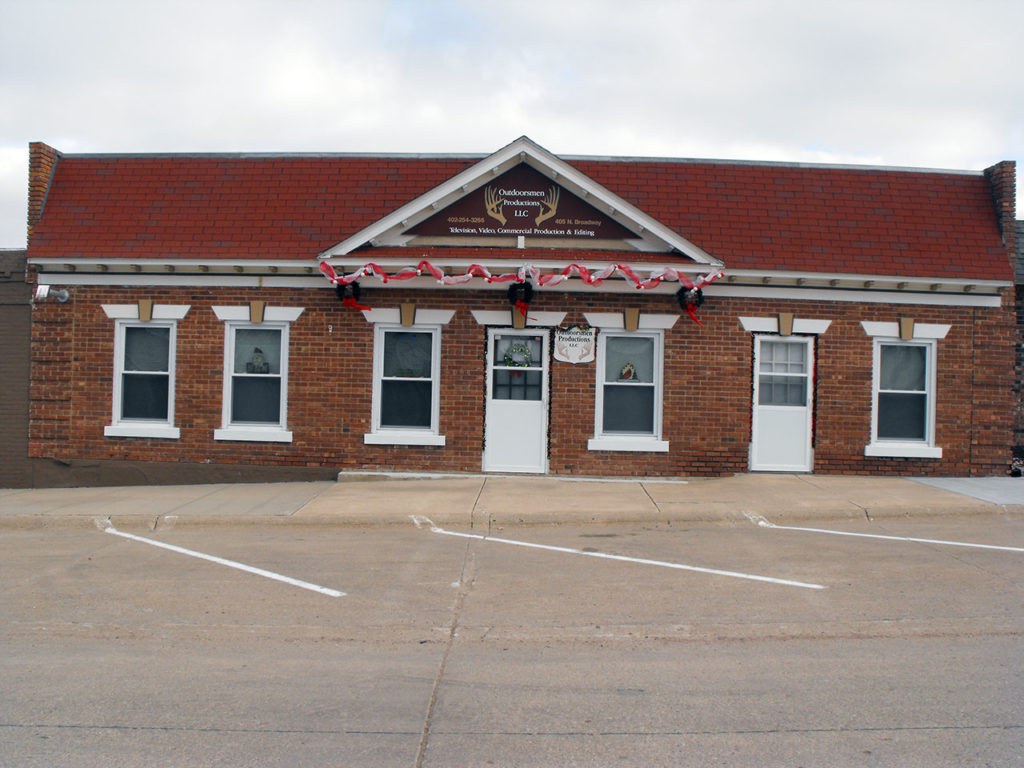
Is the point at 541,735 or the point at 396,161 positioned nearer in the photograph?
the point at 541,735

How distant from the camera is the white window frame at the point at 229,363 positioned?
42.5 ft

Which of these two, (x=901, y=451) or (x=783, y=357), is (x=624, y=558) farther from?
(x=901, y=451)

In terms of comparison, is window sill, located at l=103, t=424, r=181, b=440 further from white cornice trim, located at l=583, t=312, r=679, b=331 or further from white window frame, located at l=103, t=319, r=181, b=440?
white cornice trim, located at l=583, t=312, r=679, b=331

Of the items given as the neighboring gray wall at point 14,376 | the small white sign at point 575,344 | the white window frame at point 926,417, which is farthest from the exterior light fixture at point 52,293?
the white window frame at point 926,417

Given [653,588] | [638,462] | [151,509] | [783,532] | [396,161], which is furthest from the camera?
[396,161]

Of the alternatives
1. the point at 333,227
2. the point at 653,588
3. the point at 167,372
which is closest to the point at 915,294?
the point at 653,588

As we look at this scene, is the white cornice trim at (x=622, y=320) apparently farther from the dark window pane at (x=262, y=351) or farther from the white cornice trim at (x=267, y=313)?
the dark window pane at (x=262, y=351)

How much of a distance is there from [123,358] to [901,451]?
Result: 40.3 feet

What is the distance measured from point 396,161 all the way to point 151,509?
264 inches

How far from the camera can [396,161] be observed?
13.8m

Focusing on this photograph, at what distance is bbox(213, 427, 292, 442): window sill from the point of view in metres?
13.0

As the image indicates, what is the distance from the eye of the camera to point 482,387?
12.9 m

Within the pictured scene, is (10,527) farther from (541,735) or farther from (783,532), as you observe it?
(783,532)

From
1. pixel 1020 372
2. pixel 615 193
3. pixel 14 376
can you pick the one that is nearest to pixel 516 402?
pixel 615 193
